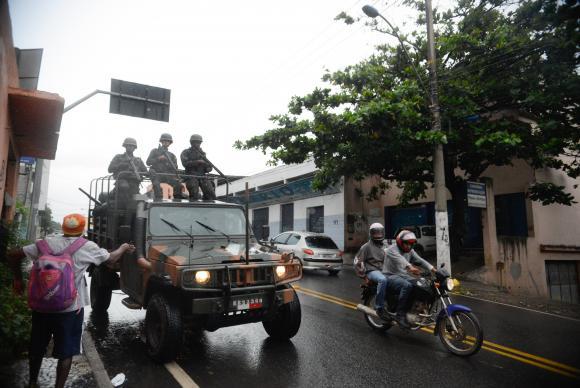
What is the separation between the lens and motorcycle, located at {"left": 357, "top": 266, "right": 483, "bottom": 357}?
5.08 meters

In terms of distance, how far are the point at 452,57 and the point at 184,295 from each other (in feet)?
42.2

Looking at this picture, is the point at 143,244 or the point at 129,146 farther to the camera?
the point at 129,146

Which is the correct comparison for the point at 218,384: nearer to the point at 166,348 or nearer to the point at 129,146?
the point at 166,348

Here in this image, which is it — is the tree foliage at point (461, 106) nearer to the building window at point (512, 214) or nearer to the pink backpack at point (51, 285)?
the building window at point (512, 214)

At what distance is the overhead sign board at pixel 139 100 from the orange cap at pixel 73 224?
10.4 meters

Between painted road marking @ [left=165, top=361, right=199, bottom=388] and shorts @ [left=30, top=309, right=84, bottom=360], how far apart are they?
3.77 ft

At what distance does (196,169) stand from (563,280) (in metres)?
16.3

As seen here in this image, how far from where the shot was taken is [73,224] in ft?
12.0

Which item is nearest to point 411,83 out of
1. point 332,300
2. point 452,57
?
point 452,57

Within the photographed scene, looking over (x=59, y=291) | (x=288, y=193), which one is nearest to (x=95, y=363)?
(x=59, y=291)

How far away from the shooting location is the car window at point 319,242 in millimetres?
14509

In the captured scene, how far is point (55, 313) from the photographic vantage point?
134 inches

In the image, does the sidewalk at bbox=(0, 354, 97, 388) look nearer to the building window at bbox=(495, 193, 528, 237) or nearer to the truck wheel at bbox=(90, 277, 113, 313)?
the truck wheel at bbox=(90, 277, 113, 313)

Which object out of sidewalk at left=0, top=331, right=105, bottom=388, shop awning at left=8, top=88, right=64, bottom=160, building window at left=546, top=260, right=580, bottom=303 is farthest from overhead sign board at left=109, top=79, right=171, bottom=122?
building window at left=546, top=260, right=580, bottom=303
